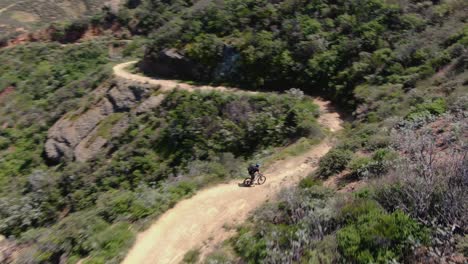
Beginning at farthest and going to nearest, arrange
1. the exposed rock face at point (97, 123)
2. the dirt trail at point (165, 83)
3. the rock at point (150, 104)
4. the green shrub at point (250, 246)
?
the dirt trail at point (165, 83), the rock at point (150, 104), the exposed rock face at point (97, 123), the green shrub at point (250, 246)

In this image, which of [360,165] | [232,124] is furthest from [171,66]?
[360,165]

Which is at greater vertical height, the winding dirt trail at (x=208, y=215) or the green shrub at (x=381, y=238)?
the green shrub at (x=381, y=238)

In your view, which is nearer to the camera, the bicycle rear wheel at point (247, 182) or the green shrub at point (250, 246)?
the green shrub at point (250, 246)

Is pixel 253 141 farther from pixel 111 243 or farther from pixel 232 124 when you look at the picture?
pixel 111 243

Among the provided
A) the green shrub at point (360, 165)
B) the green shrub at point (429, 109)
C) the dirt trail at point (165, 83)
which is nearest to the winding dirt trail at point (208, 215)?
the green shrub at point (360, 165)

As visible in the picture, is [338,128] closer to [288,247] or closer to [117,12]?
[288,247]

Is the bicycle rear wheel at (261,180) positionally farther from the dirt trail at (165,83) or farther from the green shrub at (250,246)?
the dirt trail at (165,83)
